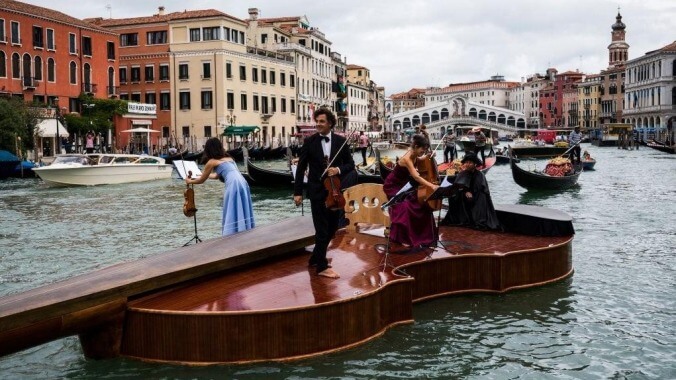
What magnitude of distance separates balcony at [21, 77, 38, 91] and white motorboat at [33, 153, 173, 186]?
8819 millimetres

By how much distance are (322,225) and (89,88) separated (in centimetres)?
2847

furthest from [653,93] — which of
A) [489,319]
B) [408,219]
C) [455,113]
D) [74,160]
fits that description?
[489,319]

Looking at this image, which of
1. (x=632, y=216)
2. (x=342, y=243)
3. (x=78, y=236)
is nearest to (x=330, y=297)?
(x=342, y=243)

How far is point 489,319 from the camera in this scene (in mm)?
4707

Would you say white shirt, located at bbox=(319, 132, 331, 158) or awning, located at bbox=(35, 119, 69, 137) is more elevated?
awning, located at bbox=(35, 119, 69, 137)

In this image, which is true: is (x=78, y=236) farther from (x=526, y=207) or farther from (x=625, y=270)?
(x=625, y=270)

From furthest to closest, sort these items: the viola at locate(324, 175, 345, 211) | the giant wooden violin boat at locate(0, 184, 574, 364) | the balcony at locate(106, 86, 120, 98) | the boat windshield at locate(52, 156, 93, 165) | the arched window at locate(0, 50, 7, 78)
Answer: the balcony at locate(106, 86, 120, 98)
the arched window at locate(0, 50, 7, 78)
the boat windshield at locate(52, 156, 93, 165)
the viola at locate(324, 175, 345, 211)
the giant wooden violin boat at locate(0, 184, 574, 364)

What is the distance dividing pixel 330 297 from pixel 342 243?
72.0 inches

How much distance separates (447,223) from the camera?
6742 millimetres

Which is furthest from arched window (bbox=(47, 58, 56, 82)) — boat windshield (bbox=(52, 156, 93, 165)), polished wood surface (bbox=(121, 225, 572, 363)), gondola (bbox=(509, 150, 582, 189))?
polished wood surface (bbox=(121, 225, 572, 363))

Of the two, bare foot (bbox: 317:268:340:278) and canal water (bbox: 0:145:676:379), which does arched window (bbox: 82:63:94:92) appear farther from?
bare foot (bbox: 317:268:340:278)

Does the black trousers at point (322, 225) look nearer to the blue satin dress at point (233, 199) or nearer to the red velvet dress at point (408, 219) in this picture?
the blue satin dress at point (233, 199)

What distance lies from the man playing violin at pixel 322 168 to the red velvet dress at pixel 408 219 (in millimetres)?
1047

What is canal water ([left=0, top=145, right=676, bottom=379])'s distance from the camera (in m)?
3.70
